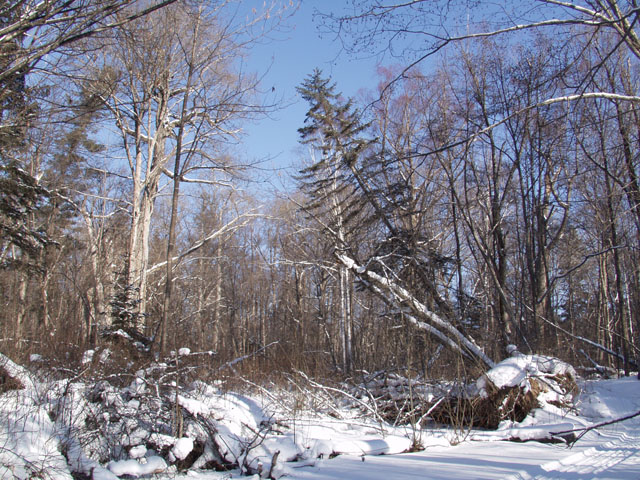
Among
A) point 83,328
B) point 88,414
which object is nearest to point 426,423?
point 88,414

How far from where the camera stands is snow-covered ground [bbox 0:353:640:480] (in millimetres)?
3697

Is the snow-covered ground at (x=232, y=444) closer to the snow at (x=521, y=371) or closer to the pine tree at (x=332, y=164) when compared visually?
the snow at (x=521, y=371)

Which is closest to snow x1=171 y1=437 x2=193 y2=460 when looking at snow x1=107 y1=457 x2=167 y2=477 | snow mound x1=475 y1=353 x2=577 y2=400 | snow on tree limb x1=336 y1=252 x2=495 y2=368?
snow x1=107 y1=457 x2=167 y2=477

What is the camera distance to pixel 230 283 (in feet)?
95.8

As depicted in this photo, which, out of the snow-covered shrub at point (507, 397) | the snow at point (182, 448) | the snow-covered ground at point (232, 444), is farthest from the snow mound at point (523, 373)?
the snow at point (182, 448)

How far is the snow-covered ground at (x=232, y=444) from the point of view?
146 inches

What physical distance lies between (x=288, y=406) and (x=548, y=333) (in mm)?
8753

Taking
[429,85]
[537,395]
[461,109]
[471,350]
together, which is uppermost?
[429,85]

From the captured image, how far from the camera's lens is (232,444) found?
445 centimetres

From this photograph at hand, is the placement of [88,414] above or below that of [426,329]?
below

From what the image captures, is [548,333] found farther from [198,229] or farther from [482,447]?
[198,229]

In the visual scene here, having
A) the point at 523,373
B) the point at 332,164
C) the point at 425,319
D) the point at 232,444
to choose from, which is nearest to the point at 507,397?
the point at 523,373

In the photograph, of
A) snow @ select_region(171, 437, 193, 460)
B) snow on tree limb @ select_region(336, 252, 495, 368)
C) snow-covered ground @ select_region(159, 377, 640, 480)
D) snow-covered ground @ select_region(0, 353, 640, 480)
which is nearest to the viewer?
snow-covered ground @ select_region(159, 377, 640, 480)

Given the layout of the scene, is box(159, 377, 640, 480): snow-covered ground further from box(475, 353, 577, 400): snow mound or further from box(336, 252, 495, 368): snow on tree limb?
box(336, 252, 495, 368): snow on tree limb
